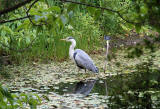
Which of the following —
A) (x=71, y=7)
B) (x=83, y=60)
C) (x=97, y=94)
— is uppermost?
(x=71, y=7)

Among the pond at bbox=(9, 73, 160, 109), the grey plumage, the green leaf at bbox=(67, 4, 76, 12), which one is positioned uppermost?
→ the green leaf at bbox=(67, 4, 76, 12)

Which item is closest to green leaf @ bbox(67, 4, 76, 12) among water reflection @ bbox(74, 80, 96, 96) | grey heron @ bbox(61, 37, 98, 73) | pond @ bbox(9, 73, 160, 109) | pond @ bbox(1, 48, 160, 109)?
pond @ bbox(1, 48, 160, 109)

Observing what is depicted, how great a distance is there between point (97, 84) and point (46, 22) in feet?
14.5

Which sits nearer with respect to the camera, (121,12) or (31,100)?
(121,12)

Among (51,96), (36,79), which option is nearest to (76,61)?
(36,79)

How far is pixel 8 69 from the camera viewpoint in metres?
7.05

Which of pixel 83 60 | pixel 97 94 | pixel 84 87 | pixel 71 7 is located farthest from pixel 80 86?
pixel 71 7

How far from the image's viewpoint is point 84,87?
233 inches

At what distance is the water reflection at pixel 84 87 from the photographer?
561 cm

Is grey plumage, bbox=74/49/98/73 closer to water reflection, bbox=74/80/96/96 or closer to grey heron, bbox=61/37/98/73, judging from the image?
grey heron, bbox=61/37/98/73

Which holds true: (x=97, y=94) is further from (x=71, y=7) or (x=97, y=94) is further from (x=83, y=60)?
(x=71, y=7)

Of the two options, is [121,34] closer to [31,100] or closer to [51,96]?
[51,96]

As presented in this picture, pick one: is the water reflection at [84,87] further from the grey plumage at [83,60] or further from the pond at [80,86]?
the grey plumage at [83,60]

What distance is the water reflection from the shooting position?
561 centimetres
